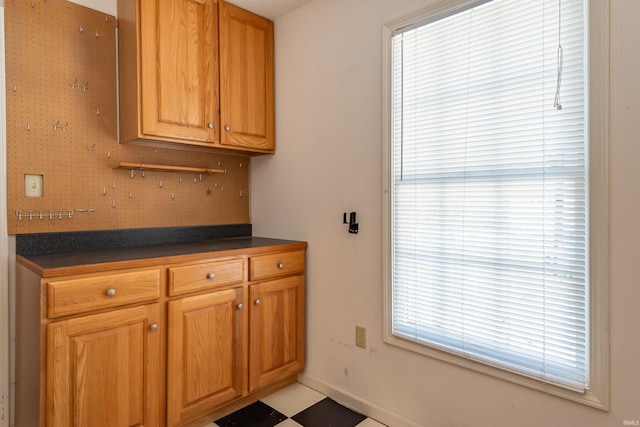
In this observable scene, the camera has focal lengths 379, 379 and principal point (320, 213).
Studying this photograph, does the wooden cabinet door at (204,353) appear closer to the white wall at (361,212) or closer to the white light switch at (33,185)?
the white wall at (361,212)

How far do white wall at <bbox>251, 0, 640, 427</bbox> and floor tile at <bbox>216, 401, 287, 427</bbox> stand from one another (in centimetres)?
36

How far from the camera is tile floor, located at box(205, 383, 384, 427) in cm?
192

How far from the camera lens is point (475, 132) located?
160 centimetres

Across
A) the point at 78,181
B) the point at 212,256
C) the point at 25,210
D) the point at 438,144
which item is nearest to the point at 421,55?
the point at 438,144

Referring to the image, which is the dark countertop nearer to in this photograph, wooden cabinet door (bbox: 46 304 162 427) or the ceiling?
wooden cabinet door (bbox: 46 304 162 427)

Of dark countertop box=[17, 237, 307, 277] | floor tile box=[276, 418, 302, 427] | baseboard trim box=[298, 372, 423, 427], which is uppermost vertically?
dark countertop box=[17, 237, 307, 277]

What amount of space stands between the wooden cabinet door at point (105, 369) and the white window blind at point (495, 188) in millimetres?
1163

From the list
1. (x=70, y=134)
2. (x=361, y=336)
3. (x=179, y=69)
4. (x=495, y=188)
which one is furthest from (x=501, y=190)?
(x=70, y=134)

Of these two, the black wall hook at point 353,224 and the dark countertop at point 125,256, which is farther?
the black wall hook at point 353,224

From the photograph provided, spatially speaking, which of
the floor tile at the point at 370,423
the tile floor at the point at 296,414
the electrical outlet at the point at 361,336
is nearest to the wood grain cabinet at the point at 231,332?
the tile floor at the point at 296,414

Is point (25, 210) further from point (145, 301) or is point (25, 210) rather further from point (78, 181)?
point (145, 301)

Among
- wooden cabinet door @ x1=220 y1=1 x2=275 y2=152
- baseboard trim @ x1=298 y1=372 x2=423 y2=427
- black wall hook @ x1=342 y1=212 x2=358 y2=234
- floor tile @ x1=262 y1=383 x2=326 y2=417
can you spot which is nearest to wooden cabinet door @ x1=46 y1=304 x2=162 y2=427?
floor tile @ x1=262 y1=383 x2=326 y2=417

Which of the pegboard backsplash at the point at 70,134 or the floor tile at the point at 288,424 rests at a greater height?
the pegboard backsplash at the point at 70,134

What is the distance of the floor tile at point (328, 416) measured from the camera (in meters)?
1.91
